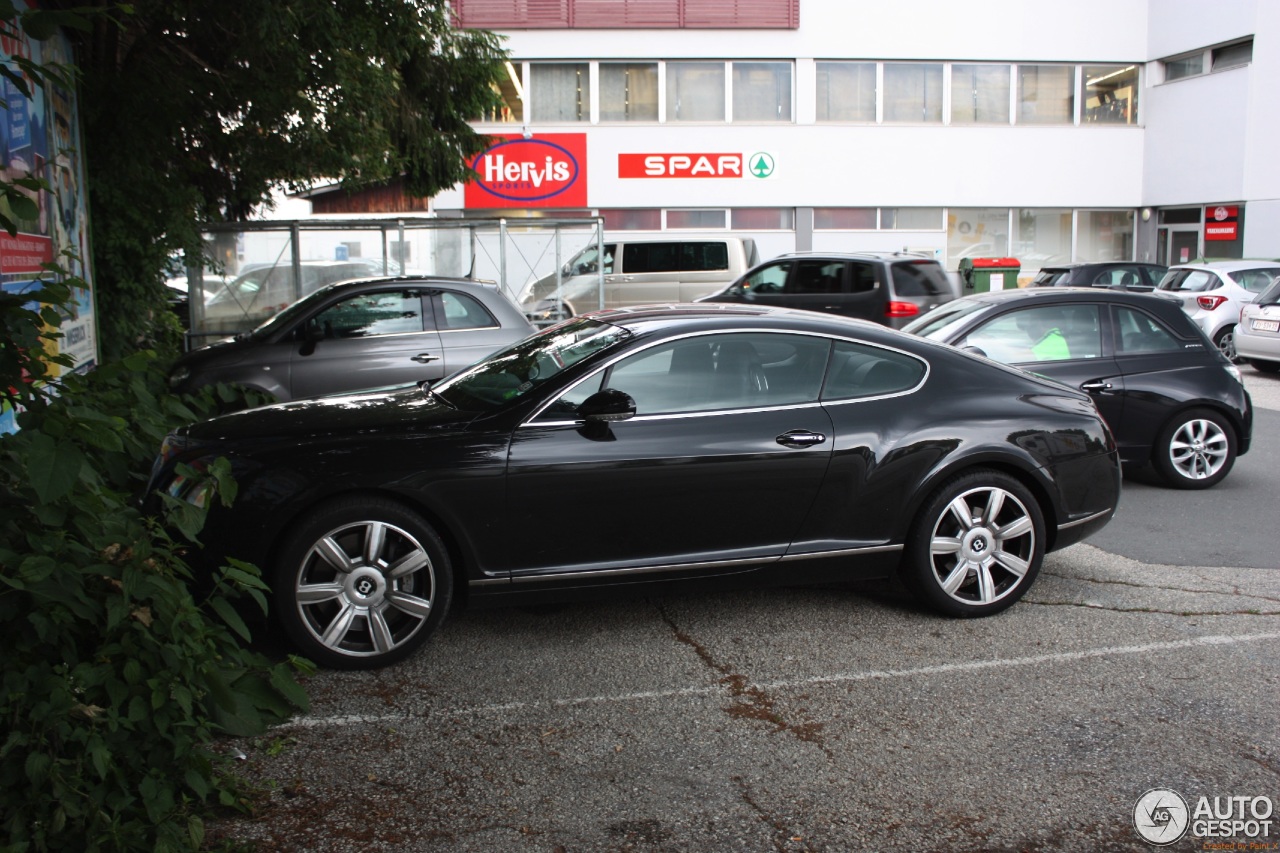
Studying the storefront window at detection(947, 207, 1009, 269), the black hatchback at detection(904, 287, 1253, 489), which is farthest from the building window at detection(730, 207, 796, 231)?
the black hatchback at detection(904, 287, 1253, 489)

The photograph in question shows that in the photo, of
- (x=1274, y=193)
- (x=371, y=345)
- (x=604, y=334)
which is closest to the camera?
(x=604, y=334)

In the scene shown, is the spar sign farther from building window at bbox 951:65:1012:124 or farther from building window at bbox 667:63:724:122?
building window at bbox 951:65:1012:124

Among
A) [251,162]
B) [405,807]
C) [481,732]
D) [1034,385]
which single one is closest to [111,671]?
[405,807]

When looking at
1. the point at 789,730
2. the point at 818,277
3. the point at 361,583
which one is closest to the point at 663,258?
the point at 818,277

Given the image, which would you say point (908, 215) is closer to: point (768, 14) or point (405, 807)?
point (768, 14)

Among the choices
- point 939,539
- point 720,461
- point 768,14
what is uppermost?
point 768,14

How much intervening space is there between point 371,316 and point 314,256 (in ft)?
22.9

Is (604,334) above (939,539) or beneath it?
above

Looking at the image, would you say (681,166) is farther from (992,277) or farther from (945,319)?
(945,319)

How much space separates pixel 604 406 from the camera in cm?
505

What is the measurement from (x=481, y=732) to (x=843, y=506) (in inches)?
78.6

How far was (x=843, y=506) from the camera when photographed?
5.35 meters

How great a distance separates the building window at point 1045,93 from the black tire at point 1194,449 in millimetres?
24820

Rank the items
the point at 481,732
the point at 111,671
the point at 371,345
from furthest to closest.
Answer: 1. the point at 371,345
2. the point at 481,732
3. the point at 111,671
